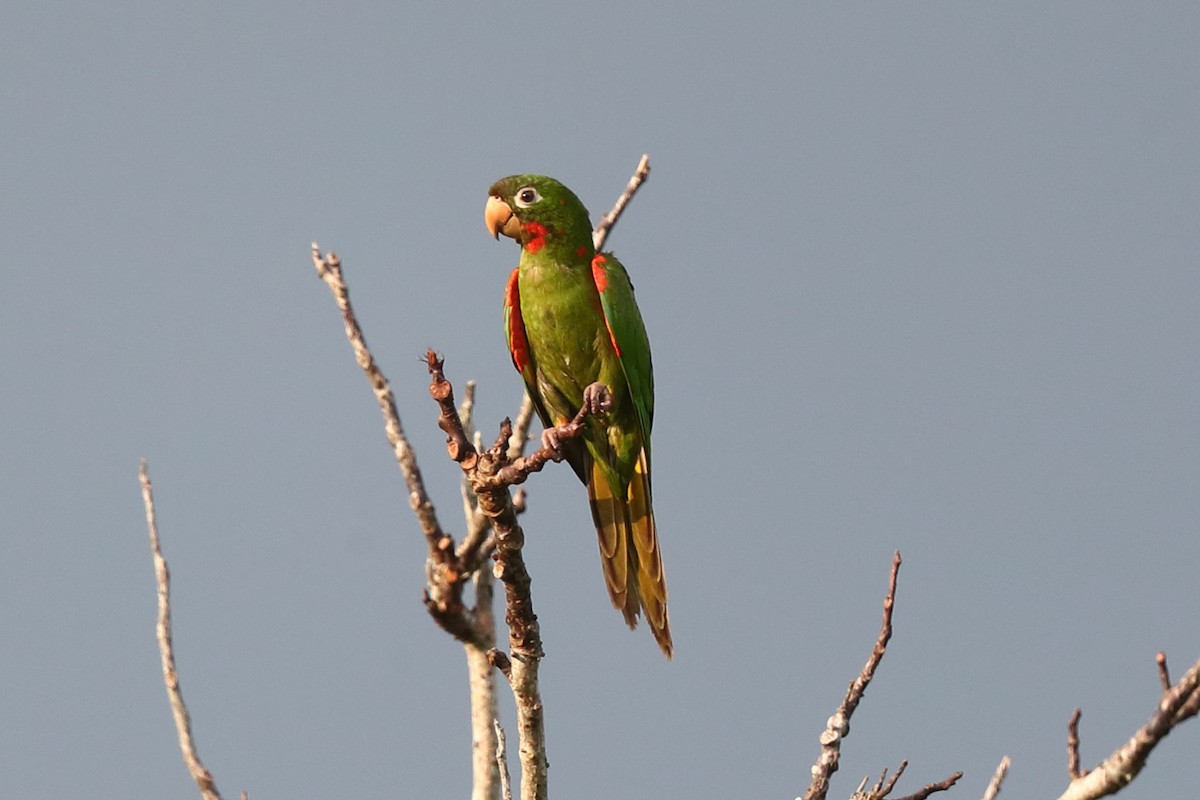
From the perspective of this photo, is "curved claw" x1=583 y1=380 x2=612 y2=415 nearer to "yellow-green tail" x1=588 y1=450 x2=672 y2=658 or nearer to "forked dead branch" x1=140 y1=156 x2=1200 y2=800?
"forked dead branch" x1=140 y1=156 x2=1200 y2=800

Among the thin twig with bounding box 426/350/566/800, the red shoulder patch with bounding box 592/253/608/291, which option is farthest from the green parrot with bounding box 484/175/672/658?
the thin twig with bounding box 426/350/566/800

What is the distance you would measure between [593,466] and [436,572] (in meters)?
3.81

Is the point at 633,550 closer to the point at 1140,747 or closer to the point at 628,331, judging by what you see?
the point at 628,331

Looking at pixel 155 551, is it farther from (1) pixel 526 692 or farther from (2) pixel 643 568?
(2) pixel 643 568

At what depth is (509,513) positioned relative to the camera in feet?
15.6

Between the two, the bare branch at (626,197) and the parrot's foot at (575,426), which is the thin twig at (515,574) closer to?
the parrot's foot at (575,426)

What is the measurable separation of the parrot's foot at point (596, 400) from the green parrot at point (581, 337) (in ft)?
6.33

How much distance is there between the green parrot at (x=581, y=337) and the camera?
7.63 m

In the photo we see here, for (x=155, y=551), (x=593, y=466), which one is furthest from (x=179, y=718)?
(x=593, y=466)

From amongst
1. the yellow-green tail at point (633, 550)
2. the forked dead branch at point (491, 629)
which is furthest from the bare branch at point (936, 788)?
the yellow-green tail at point (633, 550)

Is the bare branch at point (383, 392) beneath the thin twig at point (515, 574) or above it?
above

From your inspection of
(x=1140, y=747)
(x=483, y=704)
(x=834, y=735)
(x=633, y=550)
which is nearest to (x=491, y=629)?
(x=483, y=704)

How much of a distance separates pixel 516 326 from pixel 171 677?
3160 mm

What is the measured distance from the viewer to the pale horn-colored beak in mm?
7805
